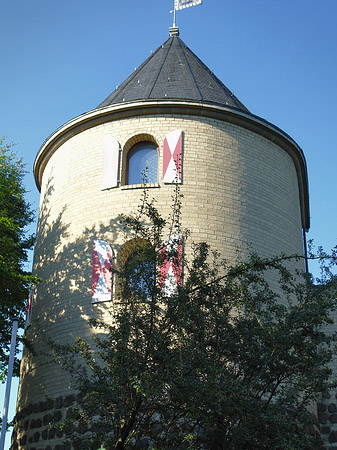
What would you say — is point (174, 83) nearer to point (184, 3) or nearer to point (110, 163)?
point (110, 163)

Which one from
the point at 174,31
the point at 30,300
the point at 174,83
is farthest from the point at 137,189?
the point at 174,31

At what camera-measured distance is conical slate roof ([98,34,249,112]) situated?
17.6 meters

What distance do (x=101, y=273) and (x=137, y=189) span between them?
2417 millimetres

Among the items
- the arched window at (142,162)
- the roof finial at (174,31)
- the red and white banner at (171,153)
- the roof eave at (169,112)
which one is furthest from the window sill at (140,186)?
the roof finial at (174,31)

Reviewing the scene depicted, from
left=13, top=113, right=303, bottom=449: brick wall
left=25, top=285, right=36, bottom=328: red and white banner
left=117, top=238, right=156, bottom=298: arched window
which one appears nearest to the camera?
left=117, top=238, right=156, bottom=298: arched window

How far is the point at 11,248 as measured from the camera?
15781 millimetres

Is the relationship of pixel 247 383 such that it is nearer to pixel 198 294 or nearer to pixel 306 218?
pixel 198 294

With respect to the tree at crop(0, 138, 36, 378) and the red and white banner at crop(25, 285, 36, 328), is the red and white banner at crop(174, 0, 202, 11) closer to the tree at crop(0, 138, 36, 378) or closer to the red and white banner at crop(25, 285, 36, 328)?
the tree at crop(0, 138, 36, 378)

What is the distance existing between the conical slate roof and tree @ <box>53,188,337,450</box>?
26.3 feet

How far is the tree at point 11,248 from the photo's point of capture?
50.2 feet

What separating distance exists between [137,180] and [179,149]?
1424 millimetres

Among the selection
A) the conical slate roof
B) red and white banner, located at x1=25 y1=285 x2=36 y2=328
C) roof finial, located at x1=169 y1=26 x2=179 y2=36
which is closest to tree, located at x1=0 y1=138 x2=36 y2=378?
red and white banner, located at x1=25 y1=285 x2=36 y2=328

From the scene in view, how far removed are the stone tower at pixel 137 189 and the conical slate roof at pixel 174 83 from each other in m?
0.08

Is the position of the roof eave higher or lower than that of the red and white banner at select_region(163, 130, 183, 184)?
higher
